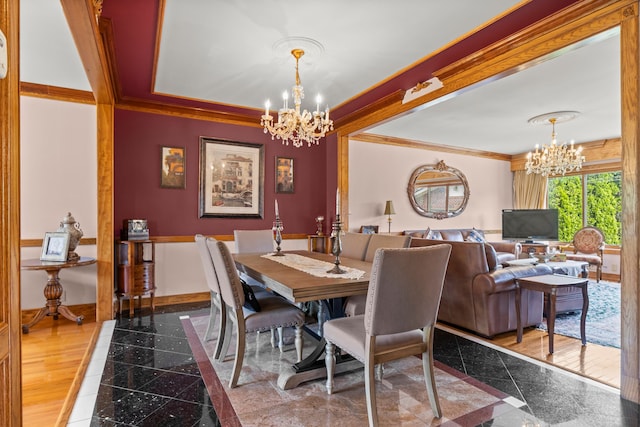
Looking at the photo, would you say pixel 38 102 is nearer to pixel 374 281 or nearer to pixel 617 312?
pixel 374 281

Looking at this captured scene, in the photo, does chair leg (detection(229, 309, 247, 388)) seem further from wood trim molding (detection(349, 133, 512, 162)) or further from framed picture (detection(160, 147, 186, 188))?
wood trim molding (detection(349, 133, 512, 162))

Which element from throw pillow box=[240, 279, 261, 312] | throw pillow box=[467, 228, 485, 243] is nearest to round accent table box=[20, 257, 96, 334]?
throw pillow box=[240, 279, 261, 312]

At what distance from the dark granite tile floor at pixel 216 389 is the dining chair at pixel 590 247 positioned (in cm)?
434

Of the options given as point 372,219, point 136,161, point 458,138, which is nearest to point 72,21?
point 136,161

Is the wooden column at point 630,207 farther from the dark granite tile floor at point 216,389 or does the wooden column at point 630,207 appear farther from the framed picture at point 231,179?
the framed picture at point 231,179

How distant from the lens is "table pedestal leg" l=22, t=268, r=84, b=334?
3.43m

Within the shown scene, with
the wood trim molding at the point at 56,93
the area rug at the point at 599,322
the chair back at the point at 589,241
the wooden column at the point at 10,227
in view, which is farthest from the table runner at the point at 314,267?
the chair back at the point at 589,241

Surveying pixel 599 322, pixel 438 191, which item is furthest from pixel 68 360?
pixel 438 191

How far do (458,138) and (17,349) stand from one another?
6.56 metres

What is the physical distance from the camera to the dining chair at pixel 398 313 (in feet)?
5.72

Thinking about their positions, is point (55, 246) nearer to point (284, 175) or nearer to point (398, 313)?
point (284, 175)

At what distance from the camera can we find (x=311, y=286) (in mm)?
1946

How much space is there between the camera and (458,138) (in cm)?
629

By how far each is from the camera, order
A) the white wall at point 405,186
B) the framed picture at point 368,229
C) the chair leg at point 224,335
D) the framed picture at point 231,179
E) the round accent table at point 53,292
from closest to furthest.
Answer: the chair leg at point 224,335 → the round accent table at point 53,292 → the framed picture at point 231,179 → the framed picture at point 368,229 → the white wall at point 405,186
